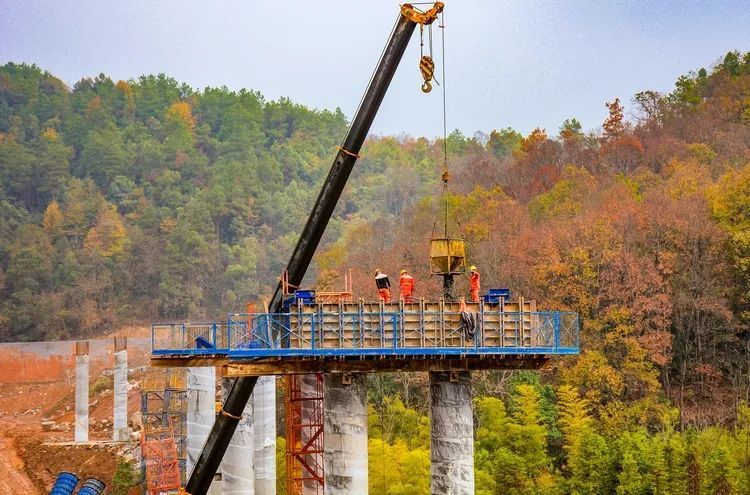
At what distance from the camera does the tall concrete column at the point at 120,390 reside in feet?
209

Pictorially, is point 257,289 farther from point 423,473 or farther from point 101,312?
point 423,473

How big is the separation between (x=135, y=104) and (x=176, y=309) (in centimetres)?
4649

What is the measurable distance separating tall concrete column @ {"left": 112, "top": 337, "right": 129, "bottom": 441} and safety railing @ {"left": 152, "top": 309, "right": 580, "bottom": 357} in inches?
1416

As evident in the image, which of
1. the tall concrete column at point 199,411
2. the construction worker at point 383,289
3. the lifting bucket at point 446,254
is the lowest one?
the tall concrete column at point 199,411

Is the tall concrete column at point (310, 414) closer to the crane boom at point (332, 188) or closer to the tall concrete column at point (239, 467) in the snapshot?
the tall concrete column at point (239, 467)

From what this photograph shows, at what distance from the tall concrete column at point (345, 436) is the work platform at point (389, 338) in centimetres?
104

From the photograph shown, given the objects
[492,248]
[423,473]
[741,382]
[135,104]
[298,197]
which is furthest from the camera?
[135,104]


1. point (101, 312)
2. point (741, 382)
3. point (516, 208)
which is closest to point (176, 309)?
point (101, 312)

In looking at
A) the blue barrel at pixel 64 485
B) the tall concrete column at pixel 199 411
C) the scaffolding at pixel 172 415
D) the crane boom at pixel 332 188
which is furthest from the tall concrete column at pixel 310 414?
the blue barrel at pixel 64 485

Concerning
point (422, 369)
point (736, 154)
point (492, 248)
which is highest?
point (736, 154)

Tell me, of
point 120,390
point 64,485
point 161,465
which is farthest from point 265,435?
point 120,390

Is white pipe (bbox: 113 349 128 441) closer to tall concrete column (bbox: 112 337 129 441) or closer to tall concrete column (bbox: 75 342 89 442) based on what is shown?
tall concrete column (bbox: 112 337 129 441)

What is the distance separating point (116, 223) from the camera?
11350 cm

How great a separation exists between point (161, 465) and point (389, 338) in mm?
18922
